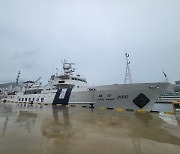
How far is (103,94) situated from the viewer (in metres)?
18.4

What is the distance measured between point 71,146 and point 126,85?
1297 cm

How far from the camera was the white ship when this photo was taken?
1619cm

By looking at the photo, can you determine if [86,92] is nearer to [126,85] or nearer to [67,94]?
[67,94]

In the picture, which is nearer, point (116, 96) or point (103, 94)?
point (116, 96)

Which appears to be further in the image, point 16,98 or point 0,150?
point 16,98

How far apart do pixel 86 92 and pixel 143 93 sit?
709 cm

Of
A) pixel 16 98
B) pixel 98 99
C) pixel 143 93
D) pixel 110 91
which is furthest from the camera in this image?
pixel 16 98

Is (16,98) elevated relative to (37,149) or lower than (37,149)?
elevated

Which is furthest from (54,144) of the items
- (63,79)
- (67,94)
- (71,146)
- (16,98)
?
(16,98)

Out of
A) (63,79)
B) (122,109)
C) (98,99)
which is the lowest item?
(122,109)

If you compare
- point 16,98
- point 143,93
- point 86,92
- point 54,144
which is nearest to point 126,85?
point 143,93

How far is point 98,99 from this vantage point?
1889cm

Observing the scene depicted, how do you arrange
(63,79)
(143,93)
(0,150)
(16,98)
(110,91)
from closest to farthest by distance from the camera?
(0,150), (143,93), (110,91), (63,79), (16,98)

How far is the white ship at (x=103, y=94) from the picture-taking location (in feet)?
53.1
